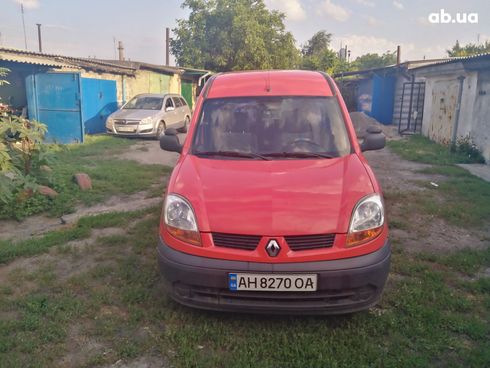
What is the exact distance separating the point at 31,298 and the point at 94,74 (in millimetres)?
14199

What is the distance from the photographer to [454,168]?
895 cm

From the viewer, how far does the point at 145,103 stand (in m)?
14.3

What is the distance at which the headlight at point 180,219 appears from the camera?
2716 millimetres

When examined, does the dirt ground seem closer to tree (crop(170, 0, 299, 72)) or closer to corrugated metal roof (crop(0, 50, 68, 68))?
corrugated metal roof (crop(0, 50, 68, 68))

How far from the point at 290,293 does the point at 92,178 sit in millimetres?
5941

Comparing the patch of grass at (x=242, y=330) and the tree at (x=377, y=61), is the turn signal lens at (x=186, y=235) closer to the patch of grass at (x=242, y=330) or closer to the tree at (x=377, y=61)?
the patch of grass at (x=242, y=330)

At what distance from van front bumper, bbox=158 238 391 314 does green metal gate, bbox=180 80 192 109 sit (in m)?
23.4

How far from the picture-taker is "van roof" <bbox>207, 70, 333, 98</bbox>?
149 inches

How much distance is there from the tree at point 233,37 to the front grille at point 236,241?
1135 inches

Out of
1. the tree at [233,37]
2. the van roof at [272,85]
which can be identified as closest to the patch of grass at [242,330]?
the van roof at [272,85]

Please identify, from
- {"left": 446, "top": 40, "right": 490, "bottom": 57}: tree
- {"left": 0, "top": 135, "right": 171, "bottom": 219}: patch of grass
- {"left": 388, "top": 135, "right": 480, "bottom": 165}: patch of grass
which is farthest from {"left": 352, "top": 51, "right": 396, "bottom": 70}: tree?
{"left": 0, "top": 135, "right": 171, "bottom": 219}: patch of grass

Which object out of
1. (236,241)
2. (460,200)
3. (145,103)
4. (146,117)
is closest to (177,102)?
(145,103)

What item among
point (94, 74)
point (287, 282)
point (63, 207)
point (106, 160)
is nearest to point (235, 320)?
point (287, 282)

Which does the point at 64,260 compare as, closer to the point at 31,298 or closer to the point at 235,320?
the point at 31,298
